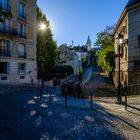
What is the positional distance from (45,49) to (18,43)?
42.8 feet

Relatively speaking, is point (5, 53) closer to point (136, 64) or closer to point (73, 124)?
point (136, 64)

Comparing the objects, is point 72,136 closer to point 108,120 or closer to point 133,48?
point 108,120

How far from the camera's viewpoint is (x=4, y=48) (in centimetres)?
3916

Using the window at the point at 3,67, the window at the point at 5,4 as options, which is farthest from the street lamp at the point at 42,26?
the window at the point at 3,67

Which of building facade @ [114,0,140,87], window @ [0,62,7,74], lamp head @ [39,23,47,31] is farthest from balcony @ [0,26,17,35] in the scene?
building facade @ [114,0,140,87]

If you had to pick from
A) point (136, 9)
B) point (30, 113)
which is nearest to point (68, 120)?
point (30, 113)

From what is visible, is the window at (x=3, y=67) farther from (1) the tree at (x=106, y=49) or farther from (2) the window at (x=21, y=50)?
(1) the tree at (x=106, y=49)

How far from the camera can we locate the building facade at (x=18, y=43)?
3903 centimetres

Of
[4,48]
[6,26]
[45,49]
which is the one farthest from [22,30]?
[45,49]

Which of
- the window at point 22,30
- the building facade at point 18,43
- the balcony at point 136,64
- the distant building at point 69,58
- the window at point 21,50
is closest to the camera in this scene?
the balcony at point 136,64

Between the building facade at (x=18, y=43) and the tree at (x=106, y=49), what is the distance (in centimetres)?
1117

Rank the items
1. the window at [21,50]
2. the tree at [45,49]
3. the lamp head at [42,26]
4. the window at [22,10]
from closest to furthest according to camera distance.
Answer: the window at [21,50] < the window at [22,10] < the tree at [45,49] < the lamp head at [42,26]

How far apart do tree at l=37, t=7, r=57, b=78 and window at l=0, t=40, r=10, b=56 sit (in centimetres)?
1397

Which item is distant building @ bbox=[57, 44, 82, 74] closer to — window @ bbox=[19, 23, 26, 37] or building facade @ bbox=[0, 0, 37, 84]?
building facade @ bbox=[0, 0, 37, 84]
